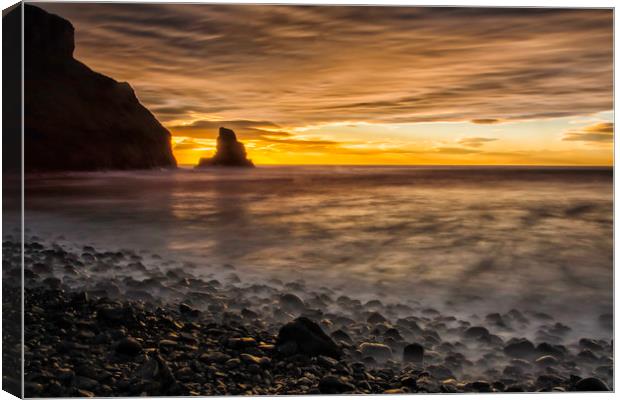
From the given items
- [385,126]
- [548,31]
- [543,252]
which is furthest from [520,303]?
[548,31]

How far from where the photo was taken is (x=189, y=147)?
5512 millimetres

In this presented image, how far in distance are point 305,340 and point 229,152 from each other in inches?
53.7

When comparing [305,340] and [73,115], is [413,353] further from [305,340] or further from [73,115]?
[73,115]

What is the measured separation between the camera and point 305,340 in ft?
17.1

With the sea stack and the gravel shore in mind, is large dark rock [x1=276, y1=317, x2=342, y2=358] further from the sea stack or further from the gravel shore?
the sea stack

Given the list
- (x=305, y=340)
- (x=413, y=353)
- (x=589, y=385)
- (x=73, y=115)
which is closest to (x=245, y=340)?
(x=305, y=340)

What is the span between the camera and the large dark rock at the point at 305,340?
17.0 ft

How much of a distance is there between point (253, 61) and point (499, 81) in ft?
5.59

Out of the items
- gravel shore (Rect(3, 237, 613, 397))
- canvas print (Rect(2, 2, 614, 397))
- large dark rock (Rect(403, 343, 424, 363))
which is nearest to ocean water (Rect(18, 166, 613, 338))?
canvas print (Rect(2, 2, 614, 397))

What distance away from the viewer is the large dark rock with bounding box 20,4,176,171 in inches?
198

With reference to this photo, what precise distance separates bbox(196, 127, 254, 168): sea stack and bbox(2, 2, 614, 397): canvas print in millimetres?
14

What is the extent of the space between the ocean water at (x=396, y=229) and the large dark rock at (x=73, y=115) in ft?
0.50

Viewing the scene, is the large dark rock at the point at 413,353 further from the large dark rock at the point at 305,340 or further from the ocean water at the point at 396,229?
the large dark rock at the point at 305,340

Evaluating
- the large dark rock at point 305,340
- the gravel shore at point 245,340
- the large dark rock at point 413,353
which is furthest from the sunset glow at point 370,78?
the large dark rock at point 413,353
